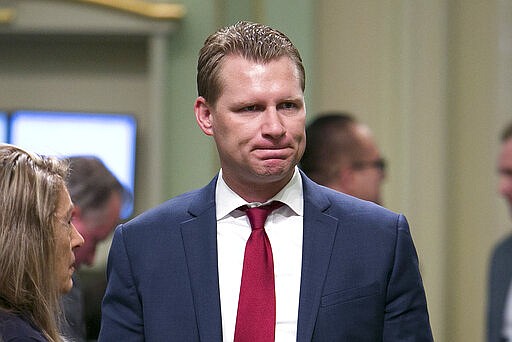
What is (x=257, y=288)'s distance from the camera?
7.68 ft

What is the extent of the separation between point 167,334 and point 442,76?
363cm

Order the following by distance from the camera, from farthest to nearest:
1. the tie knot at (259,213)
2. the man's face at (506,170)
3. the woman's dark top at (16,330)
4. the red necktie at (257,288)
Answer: the man's face at (506,170)
the tie knot at (259,213)
the red necktie at (257,288)
the woman's dark top at (16,330)

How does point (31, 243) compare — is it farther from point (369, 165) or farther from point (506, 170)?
point (506, 170)

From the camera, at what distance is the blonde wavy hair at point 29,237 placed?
7.10 feet

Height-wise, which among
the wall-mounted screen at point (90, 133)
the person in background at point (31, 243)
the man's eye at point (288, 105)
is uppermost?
the man's eye at point (288, 105)

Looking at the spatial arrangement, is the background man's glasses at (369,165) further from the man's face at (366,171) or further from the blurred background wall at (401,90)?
the blurred background wall at (401,90)

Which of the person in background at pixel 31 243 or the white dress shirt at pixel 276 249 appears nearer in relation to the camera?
the person in background at pixel 31 243

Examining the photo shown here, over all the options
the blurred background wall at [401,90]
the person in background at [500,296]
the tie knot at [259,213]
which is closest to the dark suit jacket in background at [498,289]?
the person in background at [500,296]

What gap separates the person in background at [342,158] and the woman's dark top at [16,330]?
7.09 feet

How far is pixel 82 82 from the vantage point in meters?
5.89

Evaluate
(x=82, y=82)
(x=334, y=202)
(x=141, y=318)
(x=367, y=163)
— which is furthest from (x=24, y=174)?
(x=82, y=82)

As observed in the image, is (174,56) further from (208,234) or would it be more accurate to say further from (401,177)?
(208,234)

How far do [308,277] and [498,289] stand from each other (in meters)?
1.88

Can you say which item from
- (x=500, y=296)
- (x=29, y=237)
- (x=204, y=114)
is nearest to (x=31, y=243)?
(x=29, y=237)
